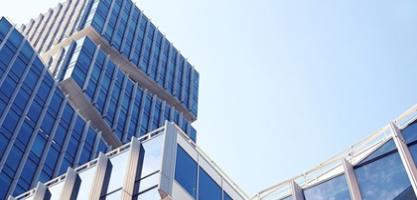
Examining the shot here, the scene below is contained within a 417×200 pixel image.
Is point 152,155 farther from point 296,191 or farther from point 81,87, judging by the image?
point 81,87

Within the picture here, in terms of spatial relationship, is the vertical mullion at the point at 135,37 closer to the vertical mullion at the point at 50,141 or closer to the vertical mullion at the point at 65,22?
the vertical mullion at the point at 65,22

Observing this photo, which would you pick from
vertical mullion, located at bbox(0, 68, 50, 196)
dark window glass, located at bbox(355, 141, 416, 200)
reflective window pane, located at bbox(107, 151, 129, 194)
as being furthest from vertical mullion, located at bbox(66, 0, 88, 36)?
dark window glass, located at bbox(355, 141, 416, 200)

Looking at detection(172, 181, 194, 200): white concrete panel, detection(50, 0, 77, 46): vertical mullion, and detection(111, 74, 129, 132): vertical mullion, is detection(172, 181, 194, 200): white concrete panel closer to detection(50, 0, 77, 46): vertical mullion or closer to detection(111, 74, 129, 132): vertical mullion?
detection(111, 74, 129, 132): vertical mullion

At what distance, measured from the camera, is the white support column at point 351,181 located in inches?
1024

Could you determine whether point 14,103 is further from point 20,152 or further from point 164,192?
point 164,192

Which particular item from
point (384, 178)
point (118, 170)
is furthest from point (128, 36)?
point (384, 178)

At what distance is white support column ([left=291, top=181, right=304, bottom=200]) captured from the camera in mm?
28703

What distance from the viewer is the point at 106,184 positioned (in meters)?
27.7

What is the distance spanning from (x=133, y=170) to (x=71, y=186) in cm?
418

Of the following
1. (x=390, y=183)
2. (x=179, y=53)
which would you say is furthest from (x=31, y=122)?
(x=179, y=53)

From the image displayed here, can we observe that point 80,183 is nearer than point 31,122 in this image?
Yes

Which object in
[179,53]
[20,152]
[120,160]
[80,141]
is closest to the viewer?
[120,160]

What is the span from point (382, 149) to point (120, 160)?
479 inches

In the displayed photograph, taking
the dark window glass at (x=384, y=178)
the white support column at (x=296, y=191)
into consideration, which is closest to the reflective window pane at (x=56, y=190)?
the white support column at (x=296, y=191)
